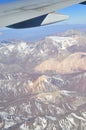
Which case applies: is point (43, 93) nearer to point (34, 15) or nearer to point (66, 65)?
point (66, 65)

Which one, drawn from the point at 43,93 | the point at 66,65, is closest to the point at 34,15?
the point at 43,93

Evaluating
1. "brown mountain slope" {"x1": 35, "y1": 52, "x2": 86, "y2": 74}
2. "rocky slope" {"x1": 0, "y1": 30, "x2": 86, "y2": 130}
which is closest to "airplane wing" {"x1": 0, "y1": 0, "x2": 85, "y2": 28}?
"rocky slope" {"x1": 0, "y1": 30, "x2": 86, "y2": 130}

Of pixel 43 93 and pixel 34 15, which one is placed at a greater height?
pixel 34 15

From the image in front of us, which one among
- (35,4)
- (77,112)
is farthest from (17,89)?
(35,4)

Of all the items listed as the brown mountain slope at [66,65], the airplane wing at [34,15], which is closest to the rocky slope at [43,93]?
the brown mountain slope at [66,65]

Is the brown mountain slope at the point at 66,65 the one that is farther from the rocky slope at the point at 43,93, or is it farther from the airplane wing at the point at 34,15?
the airplane wing at the point at 34,15

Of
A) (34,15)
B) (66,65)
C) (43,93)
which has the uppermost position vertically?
(34,15)

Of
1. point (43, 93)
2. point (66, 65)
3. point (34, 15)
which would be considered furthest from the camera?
point (66, 65)

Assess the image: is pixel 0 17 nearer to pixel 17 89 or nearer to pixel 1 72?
pixel 17 89
